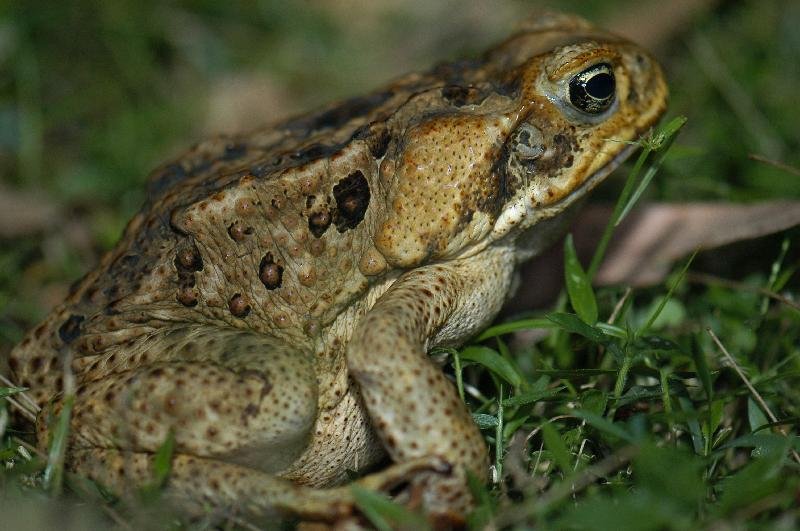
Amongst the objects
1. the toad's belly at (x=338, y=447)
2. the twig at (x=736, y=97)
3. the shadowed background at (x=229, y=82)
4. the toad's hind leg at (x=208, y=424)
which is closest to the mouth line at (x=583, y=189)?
the shadowed background at (x=229, y=82)

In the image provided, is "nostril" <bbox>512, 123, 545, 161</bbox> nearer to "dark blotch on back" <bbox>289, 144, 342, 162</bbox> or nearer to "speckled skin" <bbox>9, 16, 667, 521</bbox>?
"speckled skin" <bbox>9, 16, 667, 521</bbox>

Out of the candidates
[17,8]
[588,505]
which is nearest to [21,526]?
[588,505]

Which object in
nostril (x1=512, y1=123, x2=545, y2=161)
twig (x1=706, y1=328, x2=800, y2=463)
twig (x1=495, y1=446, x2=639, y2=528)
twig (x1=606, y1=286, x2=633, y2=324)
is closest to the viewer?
twig (x1=495, y1=446, x2=639, y2=528)

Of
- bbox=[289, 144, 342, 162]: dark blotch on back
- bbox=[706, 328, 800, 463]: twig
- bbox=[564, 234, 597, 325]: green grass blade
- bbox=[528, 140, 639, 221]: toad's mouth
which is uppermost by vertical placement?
bbox=[289, 144, 342, 162]: dark blotch on back

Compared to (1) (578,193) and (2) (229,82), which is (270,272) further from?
(2) (229,82)

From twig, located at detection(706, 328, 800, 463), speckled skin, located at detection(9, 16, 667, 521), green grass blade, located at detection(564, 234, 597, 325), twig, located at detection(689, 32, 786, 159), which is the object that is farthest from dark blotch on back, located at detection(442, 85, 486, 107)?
twig, located at detection(689, 32, 786, 159)

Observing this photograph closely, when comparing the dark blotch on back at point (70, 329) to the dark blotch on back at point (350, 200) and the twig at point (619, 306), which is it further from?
the twig at point (619, 306)

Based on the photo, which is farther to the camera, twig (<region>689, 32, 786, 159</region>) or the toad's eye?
twig (<region>689, 32, 786, 159</region>)

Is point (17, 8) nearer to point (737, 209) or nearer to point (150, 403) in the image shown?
point (150, 403)
